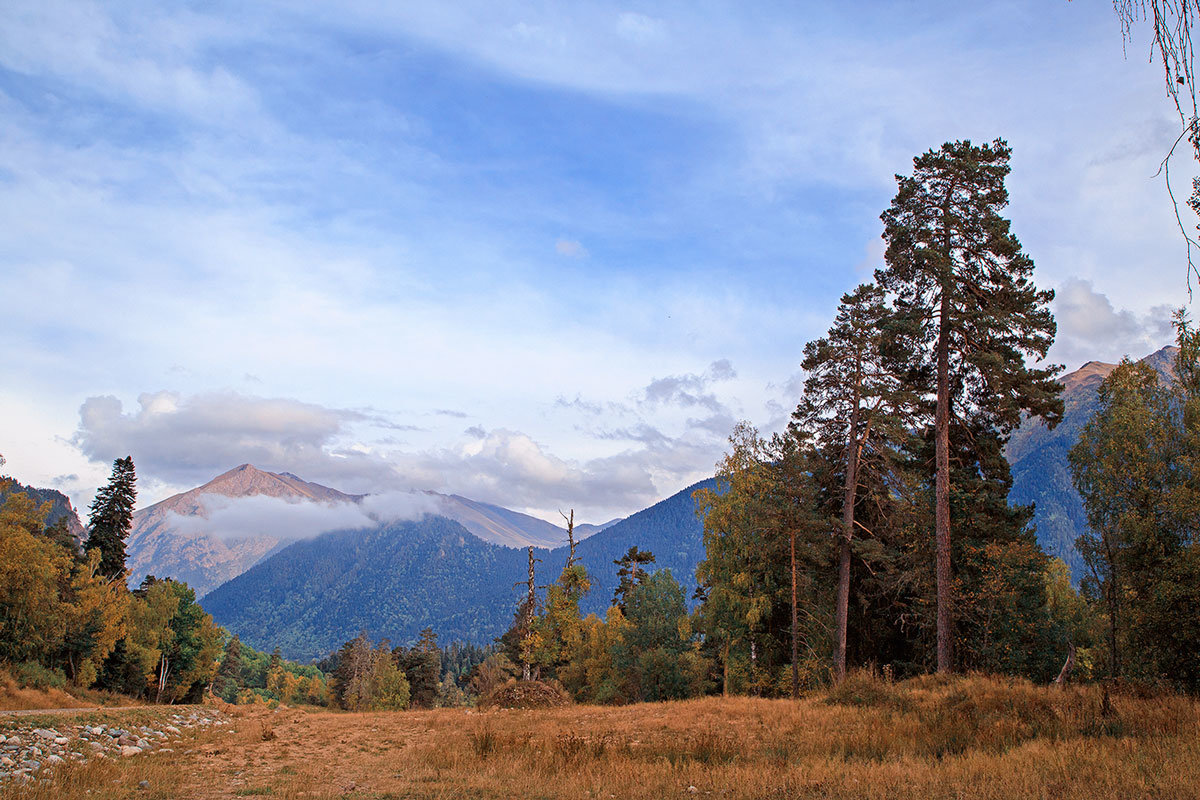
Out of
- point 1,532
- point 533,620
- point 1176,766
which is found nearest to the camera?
point 1176,766

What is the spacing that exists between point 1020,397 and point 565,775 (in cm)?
1987

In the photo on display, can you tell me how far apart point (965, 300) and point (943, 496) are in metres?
6.42

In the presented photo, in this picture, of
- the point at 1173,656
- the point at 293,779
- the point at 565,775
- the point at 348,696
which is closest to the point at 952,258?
Result: the point at 1173,656

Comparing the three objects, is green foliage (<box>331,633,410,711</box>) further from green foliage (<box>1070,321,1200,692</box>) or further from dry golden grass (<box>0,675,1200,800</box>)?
green foliage (<box>1070,321,1200,692</box>)

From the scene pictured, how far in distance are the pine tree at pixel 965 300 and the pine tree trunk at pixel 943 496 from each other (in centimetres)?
3

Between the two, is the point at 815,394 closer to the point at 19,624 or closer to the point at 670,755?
the point at 670,755

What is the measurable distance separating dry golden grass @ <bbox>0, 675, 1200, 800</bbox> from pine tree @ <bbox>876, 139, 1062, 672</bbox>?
26.4 feet

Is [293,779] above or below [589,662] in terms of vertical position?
above

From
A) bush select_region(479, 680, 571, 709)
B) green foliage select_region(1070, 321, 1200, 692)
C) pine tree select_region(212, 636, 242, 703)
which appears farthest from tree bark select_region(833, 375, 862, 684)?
pine tree select_region(212, 636, 242, 703)

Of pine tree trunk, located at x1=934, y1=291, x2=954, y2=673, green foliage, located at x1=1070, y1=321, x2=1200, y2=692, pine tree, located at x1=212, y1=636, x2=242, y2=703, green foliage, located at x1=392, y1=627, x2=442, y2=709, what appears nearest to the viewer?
green foliage, located at x1=1070, y1=321, x2=1200, y2=692

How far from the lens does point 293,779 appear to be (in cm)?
1173

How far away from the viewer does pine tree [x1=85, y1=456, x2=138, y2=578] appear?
5059cm

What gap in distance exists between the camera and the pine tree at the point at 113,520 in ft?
166

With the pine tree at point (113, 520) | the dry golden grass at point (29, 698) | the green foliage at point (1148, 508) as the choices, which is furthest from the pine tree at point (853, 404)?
the pine tree at point (113, 520)
